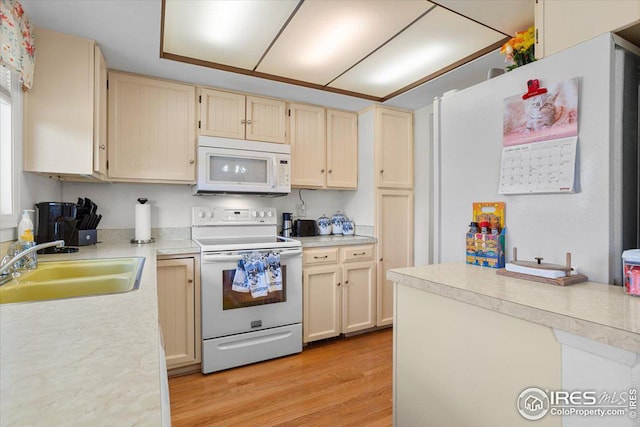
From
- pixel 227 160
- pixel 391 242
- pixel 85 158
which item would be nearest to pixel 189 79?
pixel 227 160

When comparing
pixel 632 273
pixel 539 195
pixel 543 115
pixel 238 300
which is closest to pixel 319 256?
pixel 238 300

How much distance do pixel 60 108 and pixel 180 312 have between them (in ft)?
4.79

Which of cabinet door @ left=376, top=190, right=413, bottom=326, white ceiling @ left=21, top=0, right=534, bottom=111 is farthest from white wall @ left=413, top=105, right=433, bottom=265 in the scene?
white ceiling @ left=21, top=0, right=534, bottom=111

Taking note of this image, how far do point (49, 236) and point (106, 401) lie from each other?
1.97m

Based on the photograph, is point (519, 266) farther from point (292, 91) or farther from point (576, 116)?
point (292, 91)

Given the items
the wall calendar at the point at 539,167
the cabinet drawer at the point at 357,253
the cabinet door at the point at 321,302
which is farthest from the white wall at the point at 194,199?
the wall calendar at the point at 539,167

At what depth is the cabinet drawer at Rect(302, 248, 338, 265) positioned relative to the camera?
2.61 metres

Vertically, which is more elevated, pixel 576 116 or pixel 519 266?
pixel 576 116

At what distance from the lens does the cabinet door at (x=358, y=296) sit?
280cm

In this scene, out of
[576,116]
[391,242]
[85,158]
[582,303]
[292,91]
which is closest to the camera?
[582,303]

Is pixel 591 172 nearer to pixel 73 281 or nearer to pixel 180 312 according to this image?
pixel 73 281

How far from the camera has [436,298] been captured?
1.05m

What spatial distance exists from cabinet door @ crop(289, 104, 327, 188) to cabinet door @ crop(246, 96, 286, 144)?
10 centimetres

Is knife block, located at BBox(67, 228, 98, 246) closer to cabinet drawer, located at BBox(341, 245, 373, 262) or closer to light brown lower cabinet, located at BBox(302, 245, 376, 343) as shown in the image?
light brown lower cabinet, located at BBox(302, 245, 376, 343)
